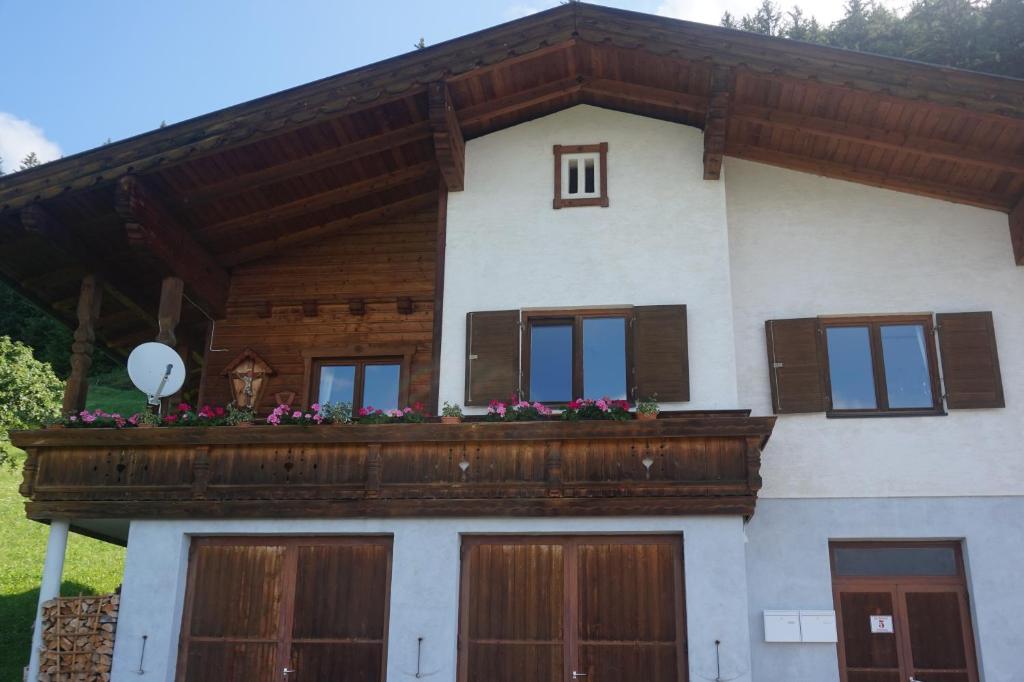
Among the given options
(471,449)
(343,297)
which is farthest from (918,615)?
(343,297)

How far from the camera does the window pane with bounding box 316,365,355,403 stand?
13760 mm

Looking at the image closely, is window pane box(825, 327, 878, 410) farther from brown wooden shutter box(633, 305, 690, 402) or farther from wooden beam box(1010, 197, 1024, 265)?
wooden beam box(1010, 197, 1024, 265)

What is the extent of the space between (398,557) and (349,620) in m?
0.85

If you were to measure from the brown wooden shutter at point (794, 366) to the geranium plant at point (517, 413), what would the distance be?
2.78 m

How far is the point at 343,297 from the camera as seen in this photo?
1405cm

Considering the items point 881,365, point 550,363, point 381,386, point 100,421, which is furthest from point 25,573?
point 881,365

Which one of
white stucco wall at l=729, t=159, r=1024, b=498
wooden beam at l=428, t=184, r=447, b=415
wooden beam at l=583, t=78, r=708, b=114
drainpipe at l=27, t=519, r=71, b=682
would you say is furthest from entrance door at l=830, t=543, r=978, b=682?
drainpipe at l=27, t=519, r=71, b=682

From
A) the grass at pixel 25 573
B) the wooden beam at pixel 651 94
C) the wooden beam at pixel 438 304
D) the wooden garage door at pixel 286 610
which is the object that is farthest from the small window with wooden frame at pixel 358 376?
the grass at pixel 25 573

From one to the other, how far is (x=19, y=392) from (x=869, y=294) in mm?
19540

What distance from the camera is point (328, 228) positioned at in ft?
46.5

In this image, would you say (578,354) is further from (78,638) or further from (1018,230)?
(78,638)

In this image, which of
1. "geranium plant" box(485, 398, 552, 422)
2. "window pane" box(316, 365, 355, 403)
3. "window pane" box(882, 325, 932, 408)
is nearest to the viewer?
"geranium plant" box(485, 398, 552, 422)

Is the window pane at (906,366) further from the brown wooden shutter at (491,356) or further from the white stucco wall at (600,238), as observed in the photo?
the brown wooden shutter at (491,356)

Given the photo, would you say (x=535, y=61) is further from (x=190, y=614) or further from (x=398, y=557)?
(x=190, y=614)
